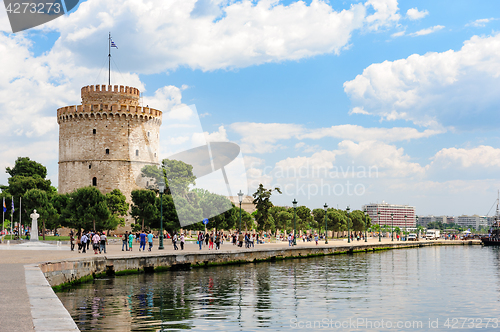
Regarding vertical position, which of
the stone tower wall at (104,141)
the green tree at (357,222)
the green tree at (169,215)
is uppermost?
the stone tower wall at (104,141)

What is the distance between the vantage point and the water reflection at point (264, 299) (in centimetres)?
1332

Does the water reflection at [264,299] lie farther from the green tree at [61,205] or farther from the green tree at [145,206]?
Answer: the green tree at [61,205]

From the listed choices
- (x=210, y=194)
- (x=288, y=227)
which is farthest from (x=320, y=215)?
(x=210, y=194)

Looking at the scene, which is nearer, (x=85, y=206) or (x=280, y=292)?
(x=280, y=292)

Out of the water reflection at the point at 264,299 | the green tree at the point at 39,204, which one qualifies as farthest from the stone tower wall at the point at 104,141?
the water reflection at the point at 264,299

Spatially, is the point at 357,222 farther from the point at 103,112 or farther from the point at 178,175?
the point at 103,112

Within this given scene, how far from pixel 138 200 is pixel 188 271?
102 feet

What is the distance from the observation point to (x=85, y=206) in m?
51.5

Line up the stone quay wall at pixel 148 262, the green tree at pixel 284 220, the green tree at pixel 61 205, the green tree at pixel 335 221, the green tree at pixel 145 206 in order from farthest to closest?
the green tree at pixel 335 221 < the green tree at pixel 284 220 < the green tree at pixel 145 206 < the green tree at pixel 61 205 < the stone quay wall at pixel 148 262

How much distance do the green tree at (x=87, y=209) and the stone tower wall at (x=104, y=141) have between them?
1491 cm

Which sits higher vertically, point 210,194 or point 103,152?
point 103,152

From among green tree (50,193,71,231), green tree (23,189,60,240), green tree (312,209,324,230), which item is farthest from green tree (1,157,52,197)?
green tree (312,209,324,230)

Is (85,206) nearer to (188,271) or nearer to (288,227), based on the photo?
(188,271)

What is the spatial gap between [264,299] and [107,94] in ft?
186
